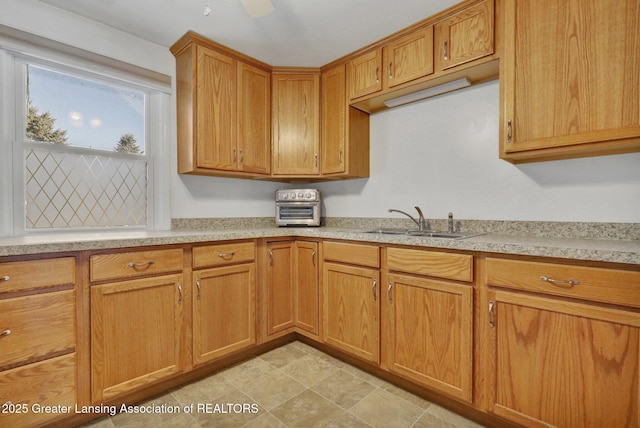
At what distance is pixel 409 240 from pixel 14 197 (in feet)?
7.64

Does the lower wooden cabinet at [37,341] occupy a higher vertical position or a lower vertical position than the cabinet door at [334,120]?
lower

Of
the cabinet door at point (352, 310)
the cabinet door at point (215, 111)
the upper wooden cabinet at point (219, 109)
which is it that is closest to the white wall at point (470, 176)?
the cabinet door at point (352, 310)

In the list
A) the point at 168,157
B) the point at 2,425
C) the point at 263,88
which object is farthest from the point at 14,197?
the point at 263,88

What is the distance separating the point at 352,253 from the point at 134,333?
1354 millimetres

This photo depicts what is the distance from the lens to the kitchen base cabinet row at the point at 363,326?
1188 millimetres

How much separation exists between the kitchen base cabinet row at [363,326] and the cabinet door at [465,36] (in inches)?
45.9

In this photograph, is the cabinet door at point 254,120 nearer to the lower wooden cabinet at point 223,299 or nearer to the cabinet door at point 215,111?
the cabinet door at point 215,111

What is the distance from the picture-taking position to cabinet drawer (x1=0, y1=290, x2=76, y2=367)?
1284mm

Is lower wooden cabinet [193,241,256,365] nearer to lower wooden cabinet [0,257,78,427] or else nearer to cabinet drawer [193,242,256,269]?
cabinet drawer [193,242,256,269]

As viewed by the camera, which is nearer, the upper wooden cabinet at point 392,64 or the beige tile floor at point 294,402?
the beige tile floor at point 294,402

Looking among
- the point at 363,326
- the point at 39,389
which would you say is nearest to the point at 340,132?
the point at 363,326

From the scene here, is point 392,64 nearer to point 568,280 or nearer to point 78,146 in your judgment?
point 568,280

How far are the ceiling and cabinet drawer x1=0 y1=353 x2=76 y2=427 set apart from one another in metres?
2.02

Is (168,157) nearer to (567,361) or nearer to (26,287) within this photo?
(26,287)
